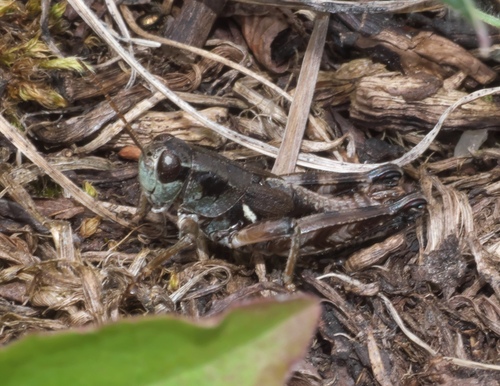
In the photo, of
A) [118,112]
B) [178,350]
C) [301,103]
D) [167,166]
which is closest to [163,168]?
[167,166]

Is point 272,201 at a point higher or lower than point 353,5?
lower

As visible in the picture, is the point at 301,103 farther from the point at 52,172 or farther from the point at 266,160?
the point at 52,172

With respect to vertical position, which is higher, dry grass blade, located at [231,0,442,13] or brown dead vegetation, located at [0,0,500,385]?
dry grass blade, located at [231,0,442,13]

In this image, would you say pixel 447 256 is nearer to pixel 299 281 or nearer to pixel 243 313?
pixel 299 281

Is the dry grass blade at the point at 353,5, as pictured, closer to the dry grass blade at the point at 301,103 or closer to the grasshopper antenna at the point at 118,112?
the dry grass blade at the point at 301,103

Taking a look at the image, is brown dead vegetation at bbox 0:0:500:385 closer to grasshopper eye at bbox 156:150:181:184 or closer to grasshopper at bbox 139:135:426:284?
grasshopper at bbox 139:135:426:284

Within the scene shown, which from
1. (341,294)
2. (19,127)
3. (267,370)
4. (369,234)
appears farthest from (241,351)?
(19,127)

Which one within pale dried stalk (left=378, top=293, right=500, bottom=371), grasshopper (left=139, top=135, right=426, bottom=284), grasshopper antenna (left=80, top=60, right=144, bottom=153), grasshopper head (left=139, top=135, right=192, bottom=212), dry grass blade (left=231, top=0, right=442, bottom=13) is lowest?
pale dried stalk (left=378, top=293, right=500, bottom=371)

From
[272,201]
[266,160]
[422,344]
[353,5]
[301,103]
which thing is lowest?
[422,344]

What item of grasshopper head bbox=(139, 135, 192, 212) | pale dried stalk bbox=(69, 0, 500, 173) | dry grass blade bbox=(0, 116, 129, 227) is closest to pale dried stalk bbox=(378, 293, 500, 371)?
pale dried stalk bbox=(69, 0, 500, 173)
